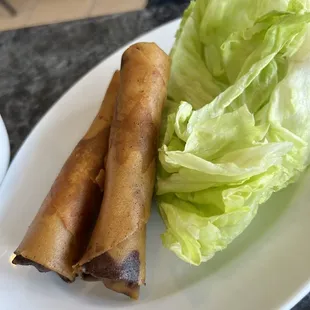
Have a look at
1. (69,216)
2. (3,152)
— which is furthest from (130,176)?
(3,152)

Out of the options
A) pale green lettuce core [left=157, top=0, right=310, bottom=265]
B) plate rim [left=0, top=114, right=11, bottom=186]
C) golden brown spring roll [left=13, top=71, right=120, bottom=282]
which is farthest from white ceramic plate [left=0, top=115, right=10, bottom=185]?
pale green lettuce core [left=157, top=0, right=310, bottom=265]

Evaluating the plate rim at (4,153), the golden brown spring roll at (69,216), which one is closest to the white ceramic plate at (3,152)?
the plate rim at (4,153)

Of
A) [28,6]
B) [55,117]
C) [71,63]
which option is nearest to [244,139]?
[55,117]

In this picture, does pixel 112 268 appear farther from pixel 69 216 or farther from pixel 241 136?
pixel 241 136

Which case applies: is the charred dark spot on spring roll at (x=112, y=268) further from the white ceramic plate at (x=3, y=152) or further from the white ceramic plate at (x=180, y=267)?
the white ceramic plate at (x=3, y=152)

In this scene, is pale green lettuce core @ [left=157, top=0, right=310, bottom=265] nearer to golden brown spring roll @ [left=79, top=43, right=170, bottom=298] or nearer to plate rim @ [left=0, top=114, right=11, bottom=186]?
golden brown spring roll @ [left=79, top=43, right=170, bottom=298]

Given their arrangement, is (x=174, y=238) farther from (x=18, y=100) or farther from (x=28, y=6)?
(x=28, y=6)
